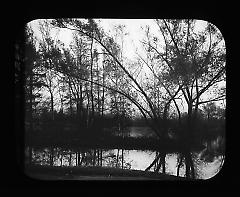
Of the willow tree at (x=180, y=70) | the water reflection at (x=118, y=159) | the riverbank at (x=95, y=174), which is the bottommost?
the riverbank at (x=95, y=174)

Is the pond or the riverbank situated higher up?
the pond

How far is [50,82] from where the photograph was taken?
1723 millimetres

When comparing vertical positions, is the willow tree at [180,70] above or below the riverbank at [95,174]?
above

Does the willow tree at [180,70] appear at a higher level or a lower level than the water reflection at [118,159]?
higher

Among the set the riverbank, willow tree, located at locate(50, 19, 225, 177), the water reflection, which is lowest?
the riverbank

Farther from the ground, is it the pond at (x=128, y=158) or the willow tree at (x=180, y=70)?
the willow tree at (x=180, y=70)

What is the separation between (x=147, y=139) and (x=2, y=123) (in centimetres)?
90

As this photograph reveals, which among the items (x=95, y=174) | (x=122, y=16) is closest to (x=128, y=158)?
(x=95, y=174)

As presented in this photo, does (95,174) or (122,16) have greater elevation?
(122,16)

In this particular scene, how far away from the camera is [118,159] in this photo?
1.70 meters

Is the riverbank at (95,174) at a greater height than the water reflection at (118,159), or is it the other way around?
the water reflection at (118,159)

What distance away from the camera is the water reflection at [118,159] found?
169 cm

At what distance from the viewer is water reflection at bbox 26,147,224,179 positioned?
5.56ft

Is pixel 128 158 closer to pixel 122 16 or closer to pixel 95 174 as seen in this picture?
pixel 95 174
